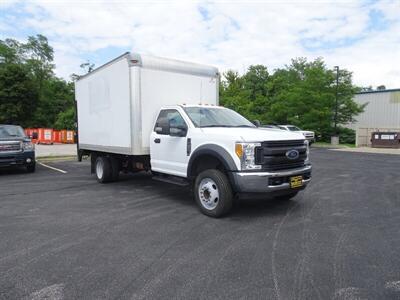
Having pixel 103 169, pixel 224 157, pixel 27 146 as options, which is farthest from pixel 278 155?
pixel 27 146

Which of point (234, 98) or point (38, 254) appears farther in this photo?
point (234, 98)

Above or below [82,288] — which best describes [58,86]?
above

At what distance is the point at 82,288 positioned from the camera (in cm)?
319

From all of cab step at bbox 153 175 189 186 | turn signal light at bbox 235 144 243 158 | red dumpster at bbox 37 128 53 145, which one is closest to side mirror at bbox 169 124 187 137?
cab step at bbox 153 175 189 186

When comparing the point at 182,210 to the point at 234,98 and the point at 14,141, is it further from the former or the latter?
the point at 234,98

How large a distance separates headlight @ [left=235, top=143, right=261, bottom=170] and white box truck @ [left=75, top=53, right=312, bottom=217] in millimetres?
16

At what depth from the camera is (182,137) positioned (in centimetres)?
631

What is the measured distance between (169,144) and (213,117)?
3.49 ft

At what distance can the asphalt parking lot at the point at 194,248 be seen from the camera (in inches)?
125

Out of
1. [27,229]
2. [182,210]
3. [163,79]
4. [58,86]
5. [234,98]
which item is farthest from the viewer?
[58,86]

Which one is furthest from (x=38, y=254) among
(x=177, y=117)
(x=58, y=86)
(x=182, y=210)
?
(x=58, y=86)

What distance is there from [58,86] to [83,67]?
534cm

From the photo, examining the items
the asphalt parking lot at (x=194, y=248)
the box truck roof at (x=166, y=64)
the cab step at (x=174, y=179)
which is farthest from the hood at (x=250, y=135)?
the box truck roof at (x=166, y=64)

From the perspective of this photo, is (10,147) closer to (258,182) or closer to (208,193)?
(208,193)
